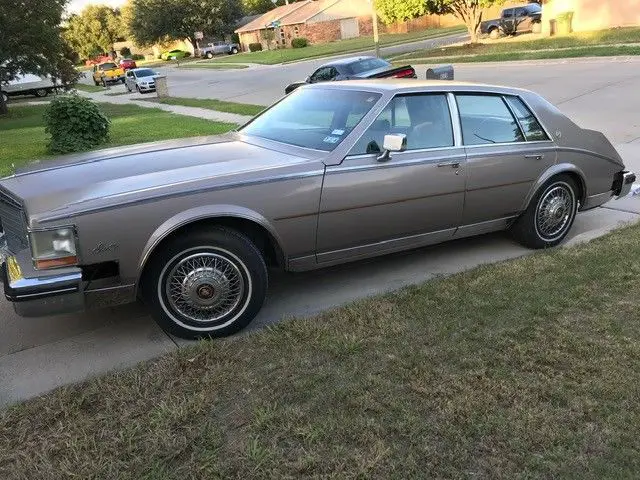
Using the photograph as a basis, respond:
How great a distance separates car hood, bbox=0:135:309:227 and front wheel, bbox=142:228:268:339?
359mm

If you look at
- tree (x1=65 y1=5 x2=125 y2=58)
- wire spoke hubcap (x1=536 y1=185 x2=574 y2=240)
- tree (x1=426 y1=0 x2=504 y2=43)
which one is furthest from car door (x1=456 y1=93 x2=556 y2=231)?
tree (x1=65 y1=5 x2=125 y2=58)

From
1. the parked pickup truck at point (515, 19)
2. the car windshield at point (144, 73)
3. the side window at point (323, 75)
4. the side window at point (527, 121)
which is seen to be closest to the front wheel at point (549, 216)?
the side window at point (527, 121)

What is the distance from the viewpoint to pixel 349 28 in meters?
64.9

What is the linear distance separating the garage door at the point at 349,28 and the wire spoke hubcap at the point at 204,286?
64929 mm

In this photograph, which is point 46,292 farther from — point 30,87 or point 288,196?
point 30,87

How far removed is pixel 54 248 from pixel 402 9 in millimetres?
29817

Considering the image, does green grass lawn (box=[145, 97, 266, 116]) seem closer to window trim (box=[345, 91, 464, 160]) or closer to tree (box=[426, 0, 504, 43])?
window trim (box=[345, 91, 464, 160])

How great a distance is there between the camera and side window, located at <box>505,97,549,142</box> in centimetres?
524

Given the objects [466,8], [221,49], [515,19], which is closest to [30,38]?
[466,8]

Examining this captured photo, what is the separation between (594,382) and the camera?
127 inches

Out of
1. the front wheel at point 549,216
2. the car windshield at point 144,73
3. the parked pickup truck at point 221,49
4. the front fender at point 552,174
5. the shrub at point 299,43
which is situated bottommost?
the front wheel at point 549,216

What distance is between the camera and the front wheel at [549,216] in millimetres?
5270

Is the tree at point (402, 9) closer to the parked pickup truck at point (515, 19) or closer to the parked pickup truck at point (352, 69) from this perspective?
the parked pickup truck at point (515, 19)

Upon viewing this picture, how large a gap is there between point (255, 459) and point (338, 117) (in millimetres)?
2780
